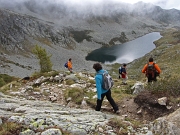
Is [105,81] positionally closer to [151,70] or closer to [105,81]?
[105,81]

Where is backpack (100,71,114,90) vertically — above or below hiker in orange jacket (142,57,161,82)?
below

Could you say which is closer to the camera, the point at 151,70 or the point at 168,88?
the point at 168,88

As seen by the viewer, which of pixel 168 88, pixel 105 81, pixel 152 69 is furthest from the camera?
pixel 152 69

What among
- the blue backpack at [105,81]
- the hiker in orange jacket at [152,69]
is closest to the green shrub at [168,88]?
the hiker in orange jacket at [152,69]

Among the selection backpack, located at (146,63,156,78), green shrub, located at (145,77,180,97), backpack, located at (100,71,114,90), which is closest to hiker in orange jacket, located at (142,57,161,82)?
backpack, located at (146,63,156,78)

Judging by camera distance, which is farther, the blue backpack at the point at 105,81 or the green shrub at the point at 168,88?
the green shrub at the point at 168,88

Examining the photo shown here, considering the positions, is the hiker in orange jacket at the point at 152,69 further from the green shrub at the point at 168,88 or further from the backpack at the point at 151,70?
the green shrub at the point at 168,88

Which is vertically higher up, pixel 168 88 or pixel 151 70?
pixel 151 70

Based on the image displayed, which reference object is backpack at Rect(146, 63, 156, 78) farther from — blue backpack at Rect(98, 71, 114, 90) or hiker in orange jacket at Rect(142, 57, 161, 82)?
blue backpack at Rect(98, 71, 114, 90)

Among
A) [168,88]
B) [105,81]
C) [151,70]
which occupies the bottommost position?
[168,88]

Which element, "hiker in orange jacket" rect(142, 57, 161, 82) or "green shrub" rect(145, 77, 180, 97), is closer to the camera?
"green shrub" rect(145, 77, 180, 97)

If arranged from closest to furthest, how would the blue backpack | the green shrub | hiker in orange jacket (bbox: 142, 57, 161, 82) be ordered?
the blue backpack → the green shrub → hiker in orange jacket (bbox: 142, 57, 161, 82)

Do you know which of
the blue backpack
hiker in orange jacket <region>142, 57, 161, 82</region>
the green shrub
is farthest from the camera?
hiker in orange jacket <region>142, 57, 161, 82</region>

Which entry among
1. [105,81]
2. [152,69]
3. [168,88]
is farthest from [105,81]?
[152,69]
